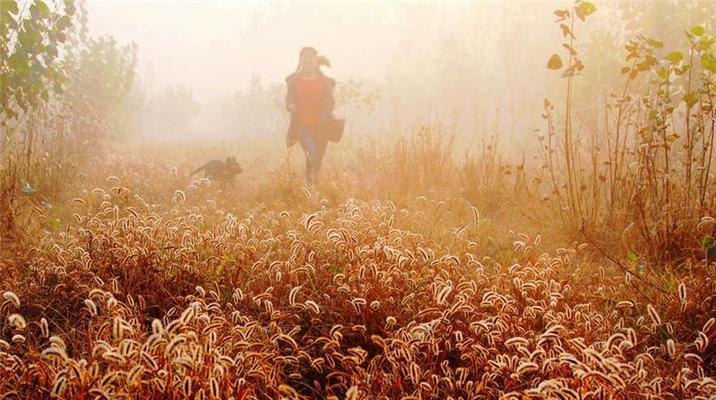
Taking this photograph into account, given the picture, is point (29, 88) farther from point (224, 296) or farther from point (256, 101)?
point (256, 101)

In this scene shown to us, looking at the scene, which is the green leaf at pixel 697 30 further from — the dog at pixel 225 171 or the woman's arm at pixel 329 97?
the dog at pixel 225 171

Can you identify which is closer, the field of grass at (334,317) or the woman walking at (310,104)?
the field of grass at (334,317)

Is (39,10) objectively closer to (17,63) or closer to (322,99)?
(17,63)

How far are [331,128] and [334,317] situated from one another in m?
5.78

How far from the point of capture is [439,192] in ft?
23.7

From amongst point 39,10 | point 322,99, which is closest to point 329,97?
point 322,99

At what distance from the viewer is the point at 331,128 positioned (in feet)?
Result: 27.6

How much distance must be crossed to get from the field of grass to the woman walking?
11.7ft

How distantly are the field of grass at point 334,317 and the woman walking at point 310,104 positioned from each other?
356 centimetres

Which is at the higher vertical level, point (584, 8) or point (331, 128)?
point (584, 8)

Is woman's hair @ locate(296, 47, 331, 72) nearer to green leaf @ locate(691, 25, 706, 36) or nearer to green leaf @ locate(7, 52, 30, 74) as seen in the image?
green leaf @ locate(7, 52, 30, 74)

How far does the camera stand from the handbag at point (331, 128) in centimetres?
841

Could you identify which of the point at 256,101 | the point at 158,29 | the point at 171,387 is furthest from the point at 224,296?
the point at 158,29

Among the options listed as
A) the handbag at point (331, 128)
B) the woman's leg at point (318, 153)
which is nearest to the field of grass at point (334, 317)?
the woman's leg at point (318, 153)
